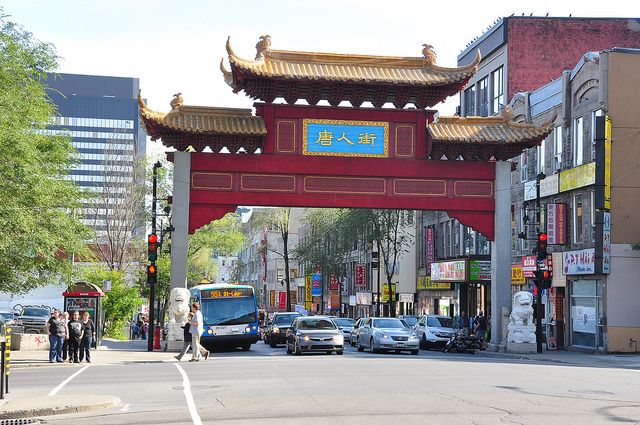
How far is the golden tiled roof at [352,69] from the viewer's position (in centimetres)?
3806

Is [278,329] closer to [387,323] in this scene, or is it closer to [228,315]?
[228,315]

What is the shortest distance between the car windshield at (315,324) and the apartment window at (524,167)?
17349 millimetres

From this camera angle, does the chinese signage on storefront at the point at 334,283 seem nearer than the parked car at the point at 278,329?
No

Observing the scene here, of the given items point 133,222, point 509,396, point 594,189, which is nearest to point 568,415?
point 509,396

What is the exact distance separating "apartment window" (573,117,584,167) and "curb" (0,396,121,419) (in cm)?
3013

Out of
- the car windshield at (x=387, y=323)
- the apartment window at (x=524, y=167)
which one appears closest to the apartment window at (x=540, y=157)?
the apartment window at (x=524, y=167)

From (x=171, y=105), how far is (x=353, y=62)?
738 centimetres

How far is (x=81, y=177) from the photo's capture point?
624 ft

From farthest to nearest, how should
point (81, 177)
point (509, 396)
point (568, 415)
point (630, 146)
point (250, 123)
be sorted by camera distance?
point (81, 177) < point (630, 146) < point (250, 123) < point (509, 396) < point (568, 415)

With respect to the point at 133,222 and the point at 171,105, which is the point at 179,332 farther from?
the point at 133,222

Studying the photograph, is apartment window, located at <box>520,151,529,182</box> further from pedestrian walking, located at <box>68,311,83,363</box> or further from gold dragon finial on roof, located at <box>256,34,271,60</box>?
pedestrian walking, located at <box>68,311,83,363</box>

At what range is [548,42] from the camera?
56.8m

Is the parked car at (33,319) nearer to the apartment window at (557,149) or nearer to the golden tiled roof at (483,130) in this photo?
the golden tiled roof at (483,130)

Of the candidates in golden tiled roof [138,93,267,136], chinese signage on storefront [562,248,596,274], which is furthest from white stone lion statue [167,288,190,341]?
chinese signage on storefront [562,248,596,274]
